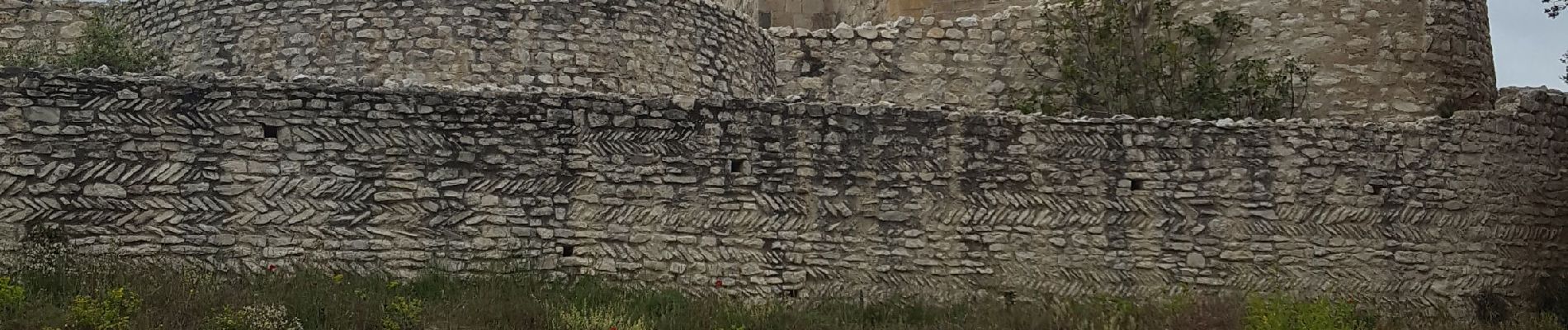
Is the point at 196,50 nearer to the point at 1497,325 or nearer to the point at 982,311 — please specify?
the point at 982,311

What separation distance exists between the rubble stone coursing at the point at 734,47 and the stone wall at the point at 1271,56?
0.04 ft

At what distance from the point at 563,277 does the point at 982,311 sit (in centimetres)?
275

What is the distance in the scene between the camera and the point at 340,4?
1278 cm

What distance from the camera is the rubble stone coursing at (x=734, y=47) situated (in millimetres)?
12734

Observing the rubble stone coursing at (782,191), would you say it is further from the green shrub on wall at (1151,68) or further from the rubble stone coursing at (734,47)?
the green shrub on wall at (1151,68)

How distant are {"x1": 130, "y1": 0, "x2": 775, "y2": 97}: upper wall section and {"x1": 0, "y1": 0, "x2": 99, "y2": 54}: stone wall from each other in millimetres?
1017

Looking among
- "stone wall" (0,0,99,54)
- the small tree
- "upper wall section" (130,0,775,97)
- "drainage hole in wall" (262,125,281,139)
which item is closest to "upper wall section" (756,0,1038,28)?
"upper wall section" (130,0,775,97)

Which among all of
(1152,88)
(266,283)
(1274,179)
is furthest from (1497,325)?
(266,283)

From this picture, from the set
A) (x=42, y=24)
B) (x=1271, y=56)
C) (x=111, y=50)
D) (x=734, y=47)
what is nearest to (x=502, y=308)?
(x=734, y=47)

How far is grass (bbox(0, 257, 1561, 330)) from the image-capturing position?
877 centimetres

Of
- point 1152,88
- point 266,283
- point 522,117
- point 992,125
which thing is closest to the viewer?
point 266,283

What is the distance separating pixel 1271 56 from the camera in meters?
14.6

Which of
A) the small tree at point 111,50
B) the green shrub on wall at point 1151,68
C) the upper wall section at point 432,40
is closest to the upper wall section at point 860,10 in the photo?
the green shrub on wall at point 1151,68

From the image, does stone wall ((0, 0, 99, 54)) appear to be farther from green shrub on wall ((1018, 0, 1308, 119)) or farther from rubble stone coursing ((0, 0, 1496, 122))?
green shrub on wall ((1018, 0, 1308, 119))
